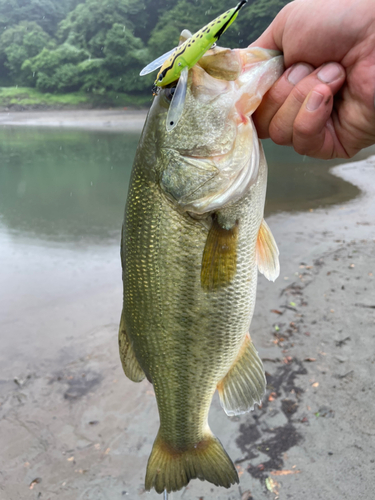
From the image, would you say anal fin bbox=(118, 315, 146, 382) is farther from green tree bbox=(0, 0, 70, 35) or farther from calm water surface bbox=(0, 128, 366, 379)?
green tree bbox=(0, 0, 70, 35)

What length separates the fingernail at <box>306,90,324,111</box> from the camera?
1523mm

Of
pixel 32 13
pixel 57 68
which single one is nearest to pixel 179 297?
pixel 57 68

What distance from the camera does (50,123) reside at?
38.0 meters

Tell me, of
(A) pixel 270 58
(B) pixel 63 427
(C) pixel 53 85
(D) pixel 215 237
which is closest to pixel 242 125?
(A) pixel 270 58

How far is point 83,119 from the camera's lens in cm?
3978

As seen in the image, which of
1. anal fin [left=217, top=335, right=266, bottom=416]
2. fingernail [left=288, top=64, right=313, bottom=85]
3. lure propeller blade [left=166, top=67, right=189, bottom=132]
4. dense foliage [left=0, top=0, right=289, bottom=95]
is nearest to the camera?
lure propeller blade [left=166, top=67, right=189, bottom=132]

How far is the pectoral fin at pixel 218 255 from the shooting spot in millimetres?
1594

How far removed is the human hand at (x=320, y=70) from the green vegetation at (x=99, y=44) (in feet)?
143

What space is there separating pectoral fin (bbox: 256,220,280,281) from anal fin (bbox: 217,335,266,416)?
1.30 feet

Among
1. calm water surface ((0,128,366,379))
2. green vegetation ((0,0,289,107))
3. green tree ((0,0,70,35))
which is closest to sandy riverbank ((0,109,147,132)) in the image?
green vegetation ((0,0,289,107))

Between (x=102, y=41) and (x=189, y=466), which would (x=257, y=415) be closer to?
(x=189, y=466)

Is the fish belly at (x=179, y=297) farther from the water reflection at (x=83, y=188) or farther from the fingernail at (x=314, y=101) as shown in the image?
the water reflection at (x=83, y=188)

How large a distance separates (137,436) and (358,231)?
7062 mm

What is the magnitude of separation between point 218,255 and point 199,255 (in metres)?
0.08
